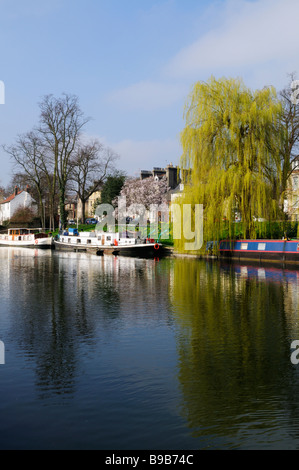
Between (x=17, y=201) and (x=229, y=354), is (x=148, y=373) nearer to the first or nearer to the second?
(x=229, y=354)

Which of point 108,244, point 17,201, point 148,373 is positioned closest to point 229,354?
point 148,373

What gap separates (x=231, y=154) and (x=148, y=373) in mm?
28442

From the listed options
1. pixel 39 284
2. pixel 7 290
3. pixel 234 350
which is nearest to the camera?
pixel 234 350

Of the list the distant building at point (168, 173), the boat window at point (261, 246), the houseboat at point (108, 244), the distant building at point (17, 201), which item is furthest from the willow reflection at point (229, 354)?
the distant building at point (17, 201)

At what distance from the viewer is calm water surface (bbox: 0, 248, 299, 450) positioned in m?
6.20

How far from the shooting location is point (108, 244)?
4809 centimetres

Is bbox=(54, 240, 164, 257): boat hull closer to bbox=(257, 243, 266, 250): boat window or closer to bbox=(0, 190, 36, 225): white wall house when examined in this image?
bbox=(257, 243, 266, 250): boat window

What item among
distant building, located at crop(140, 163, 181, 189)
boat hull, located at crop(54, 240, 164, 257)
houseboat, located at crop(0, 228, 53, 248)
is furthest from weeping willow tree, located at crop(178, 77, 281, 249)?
distant building, located at crop(140, 163, 181, 189)

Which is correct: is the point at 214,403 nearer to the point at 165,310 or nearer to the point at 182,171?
the point at 165,310

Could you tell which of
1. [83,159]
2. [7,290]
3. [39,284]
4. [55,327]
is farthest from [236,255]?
[83,159]

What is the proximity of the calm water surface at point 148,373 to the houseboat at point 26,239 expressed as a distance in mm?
39791

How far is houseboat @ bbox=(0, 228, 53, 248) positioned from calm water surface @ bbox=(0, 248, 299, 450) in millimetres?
39791

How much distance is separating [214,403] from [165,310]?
7933 mm
